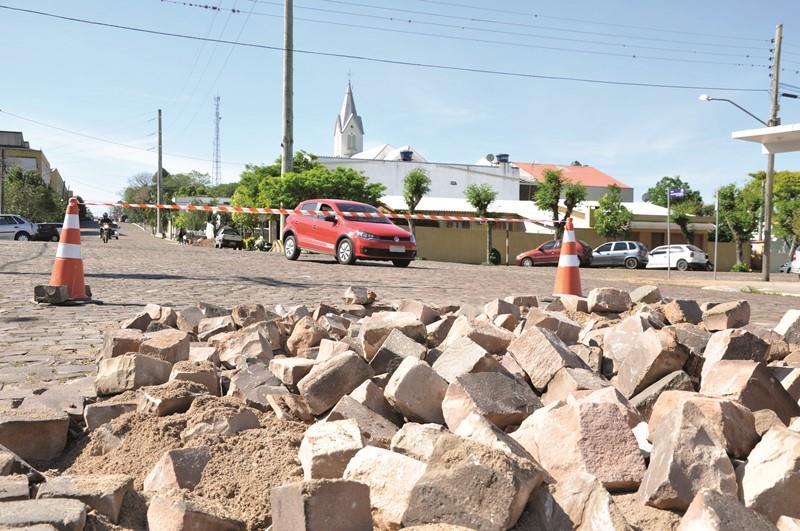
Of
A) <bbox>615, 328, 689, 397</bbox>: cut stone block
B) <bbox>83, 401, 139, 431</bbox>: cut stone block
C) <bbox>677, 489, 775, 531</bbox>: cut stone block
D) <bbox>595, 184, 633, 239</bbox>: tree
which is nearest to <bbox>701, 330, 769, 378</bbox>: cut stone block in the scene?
<bbox>615, 328, 689, 397</bbox>: cut stone block

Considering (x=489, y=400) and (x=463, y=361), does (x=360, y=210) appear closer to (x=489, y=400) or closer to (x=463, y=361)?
(x=463, y=361)

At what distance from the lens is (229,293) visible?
8469 mm

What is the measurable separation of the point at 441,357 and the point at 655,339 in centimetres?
94

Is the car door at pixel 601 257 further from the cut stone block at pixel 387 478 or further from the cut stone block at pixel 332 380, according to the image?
the cut stone block at pixel 387 478

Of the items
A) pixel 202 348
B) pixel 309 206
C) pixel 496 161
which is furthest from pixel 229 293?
pixel 496 161

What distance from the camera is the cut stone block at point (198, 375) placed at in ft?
9.98

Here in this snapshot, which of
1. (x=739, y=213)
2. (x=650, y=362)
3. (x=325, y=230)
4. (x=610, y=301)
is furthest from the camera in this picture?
(x=739, y=213)

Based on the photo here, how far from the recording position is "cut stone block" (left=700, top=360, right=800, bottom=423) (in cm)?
264

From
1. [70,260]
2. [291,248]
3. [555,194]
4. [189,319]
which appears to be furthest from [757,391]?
[555,194]

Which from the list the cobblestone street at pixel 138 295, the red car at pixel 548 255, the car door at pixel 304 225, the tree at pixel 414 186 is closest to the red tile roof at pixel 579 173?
the tree at pixel 414 186

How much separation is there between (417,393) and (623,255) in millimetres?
33980

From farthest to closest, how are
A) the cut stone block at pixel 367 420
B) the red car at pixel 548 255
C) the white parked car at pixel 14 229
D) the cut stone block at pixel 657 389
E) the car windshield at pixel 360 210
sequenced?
the white parked car at pixel 14 229 < the red car at pixel 548 255 < the car windshield at pixel 360 210 < the cut stone block at pixel 657 389 < the cut stone block at pixel 367 420

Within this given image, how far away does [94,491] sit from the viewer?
185cm

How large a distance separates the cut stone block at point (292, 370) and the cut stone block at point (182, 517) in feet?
4.16
